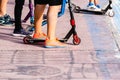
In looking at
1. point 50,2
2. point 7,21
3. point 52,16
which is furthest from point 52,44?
point 7,21

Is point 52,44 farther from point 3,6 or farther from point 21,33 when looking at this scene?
point 3,6

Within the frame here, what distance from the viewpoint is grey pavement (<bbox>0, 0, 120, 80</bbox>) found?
605 cm

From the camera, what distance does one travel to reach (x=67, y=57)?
22.5 feet

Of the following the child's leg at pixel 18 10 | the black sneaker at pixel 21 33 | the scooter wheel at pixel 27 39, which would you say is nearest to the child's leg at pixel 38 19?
the scooter wheel at pixel 27 39

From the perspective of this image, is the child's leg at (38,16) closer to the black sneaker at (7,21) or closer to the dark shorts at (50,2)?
the dark shorts at (50,2)

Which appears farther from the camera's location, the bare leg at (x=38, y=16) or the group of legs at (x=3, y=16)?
the group of legs at (x=3, y=16)

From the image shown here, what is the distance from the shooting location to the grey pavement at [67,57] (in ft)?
19.9

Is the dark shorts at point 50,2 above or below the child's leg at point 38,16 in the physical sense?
above

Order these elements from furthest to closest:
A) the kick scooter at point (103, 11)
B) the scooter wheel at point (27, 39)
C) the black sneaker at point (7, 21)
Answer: the kick scooter at point (103, 11) → the black sneaker at point (7, 21) → the scooter wheel at point (27, 39)

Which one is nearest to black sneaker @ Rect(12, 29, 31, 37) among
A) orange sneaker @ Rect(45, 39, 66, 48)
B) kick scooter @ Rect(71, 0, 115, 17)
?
orange sneaker @ Rect(45, 39, 66, 48)

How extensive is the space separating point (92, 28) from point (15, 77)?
3194mm

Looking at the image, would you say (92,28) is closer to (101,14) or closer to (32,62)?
(101,14)

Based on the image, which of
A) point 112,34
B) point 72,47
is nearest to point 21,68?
point 72,47

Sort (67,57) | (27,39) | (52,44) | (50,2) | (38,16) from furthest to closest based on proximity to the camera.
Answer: (27,39) → (38,16) → (52,44) → (50,2) → (67,57)
